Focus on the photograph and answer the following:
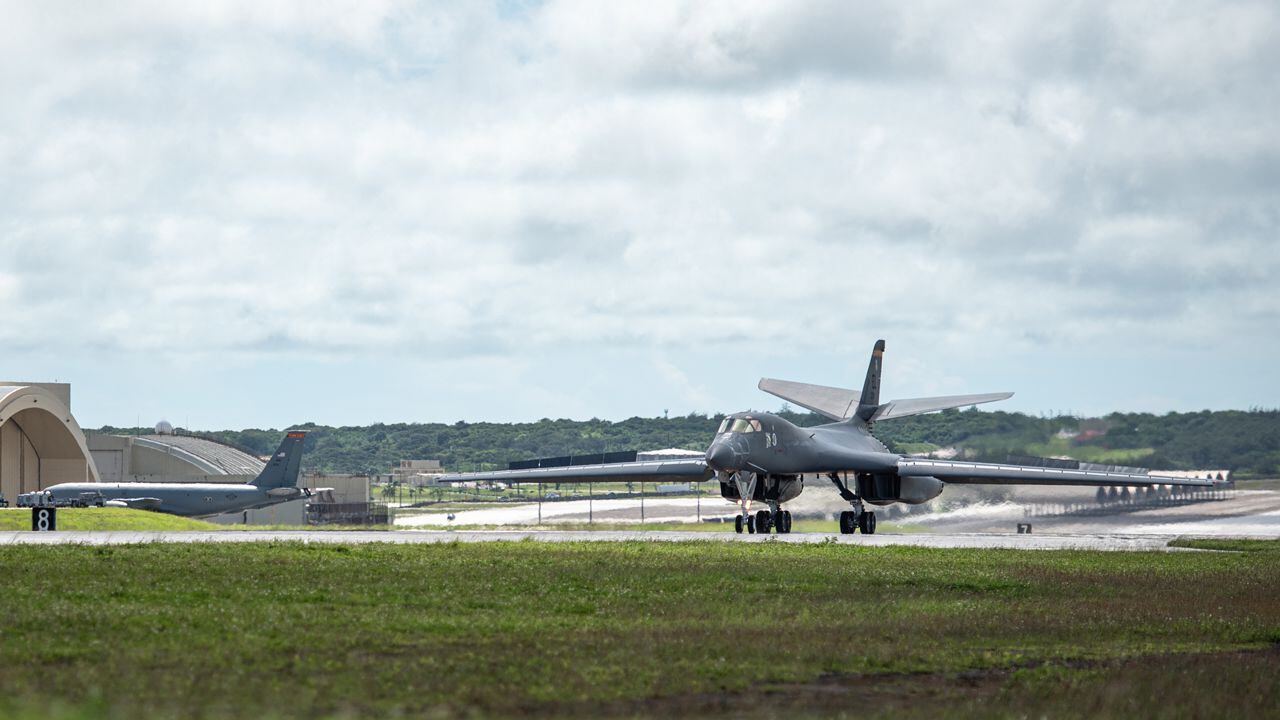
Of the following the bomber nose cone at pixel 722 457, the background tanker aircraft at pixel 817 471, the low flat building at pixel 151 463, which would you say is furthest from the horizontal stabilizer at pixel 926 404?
the low flat building at pixel 151 463

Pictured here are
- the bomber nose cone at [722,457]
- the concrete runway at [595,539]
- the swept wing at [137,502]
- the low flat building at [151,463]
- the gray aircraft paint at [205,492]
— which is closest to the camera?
the concrete runway at [595,539]

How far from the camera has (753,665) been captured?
14.0 metres

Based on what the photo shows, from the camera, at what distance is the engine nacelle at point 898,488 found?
50500 millimetres

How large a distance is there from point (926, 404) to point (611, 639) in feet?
138

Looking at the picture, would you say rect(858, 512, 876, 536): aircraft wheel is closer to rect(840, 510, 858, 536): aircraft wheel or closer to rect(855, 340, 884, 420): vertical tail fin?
rect(840, 510, 858, 536): aircraft wheel

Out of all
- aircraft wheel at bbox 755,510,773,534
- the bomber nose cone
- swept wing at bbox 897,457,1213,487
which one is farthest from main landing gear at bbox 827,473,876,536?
the bomber nose cone

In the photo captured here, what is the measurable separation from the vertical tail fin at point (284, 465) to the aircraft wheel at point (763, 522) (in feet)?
128

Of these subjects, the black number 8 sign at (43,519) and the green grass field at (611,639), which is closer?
the green grass field at (611,639)

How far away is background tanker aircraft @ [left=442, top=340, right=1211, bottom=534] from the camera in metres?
46.3

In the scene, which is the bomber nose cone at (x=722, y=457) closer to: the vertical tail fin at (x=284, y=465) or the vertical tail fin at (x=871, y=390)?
the vertical tail fin at (x=871, y=390)

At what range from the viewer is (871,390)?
2238 inches

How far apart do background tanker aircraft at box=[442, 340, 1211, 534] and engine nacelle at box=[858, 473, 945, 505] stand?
0.12 ft

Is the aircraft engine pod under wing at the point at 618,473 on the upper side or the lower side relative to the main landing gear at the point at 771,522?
upper

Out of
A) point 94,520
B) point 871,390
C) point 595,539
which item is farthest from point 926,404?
point 94,520
